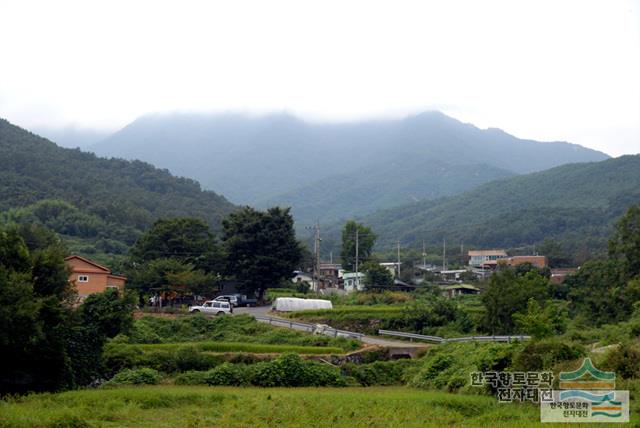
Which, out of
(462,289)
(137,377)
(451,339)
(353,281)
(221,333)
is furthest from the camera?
(353,281)

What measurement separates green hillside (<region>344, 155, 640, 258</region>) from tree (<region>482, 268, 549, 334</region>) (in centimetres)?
6132

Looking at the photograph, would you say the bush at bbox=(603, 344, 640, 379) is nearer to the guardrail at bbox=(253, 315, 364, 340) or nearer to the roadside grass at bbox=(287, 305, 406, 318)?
the guardrail at bbox=(253, 315, 364, 340)

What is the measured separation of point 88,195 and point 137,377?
68697mm

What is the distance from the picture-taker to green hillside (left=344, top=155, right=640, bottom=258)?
113 meters

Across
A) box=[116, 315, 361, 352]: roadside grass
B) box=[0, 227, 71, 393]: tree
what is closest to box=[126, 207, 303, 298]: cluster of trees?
box=[116, 315, 361, 352]: roadside grass

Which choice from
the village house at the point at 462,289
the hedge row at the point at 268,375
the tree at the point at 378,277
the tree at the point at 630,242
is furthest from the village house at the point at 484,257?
the hedge row at the point at 268,375

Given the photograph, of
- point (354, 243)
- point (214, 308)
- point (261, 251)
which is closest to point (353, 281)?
point (354, 243)

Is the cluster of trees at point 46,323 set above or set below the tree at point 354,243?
below

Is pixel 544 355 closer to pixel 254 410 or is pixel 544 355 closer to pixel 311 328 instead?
pixel 254 410

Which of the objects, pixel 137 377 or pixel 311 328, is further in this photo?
pixel 311 328

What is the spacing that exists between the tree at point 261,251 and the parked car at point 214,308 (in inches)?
259

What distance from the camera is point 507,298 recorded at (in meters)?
34.5

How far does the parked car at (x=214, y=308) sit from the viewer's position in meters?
39.8

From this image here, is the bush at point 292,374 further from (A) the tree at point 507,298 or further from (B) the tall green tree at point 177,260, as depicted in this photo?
(B) the tall green tree at point 177,260
